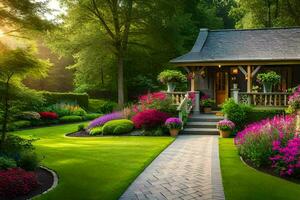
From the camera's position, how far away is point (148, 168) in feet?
34.4

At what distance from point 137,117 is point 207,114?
533 cm

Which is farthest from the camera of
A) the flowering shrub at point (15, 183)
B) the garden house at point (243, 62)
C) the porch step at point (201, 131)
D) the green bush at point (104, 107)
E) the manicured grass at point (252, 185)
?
the green bush at point (104, 107)

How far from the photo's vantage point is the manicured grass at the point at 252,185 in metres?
7.75

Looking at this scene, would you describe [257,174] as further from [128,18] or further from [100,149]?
[128,18]

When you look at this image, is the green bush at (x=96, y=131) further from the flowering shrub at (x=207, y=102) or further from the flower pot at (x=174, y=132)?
the flowering shrub at (x=207, y=102)

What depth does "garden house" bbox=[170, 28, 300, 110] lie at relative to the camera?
2161 centimetres

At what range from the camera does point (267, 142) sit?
412 inches

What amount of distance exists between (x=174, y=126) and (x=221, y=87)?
28.7ft

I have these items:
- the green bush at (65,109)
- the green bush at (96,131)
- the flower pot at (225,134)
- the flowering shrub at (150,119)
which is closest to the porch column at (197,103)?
the flowering shrub at (150,119)

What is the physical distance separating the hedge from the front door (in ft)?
39.2

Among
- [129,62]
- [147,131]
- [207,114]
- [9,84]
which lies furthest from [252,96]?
[129,62]

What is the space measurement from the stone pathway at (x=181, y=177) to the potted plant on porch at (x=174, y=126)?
12.7 feet

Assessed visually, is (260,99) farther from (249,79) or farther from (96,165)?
(96,165)

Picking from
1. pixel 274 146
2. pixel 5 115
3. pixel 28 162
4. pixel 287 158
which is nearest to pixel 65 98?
pixel 5 115
